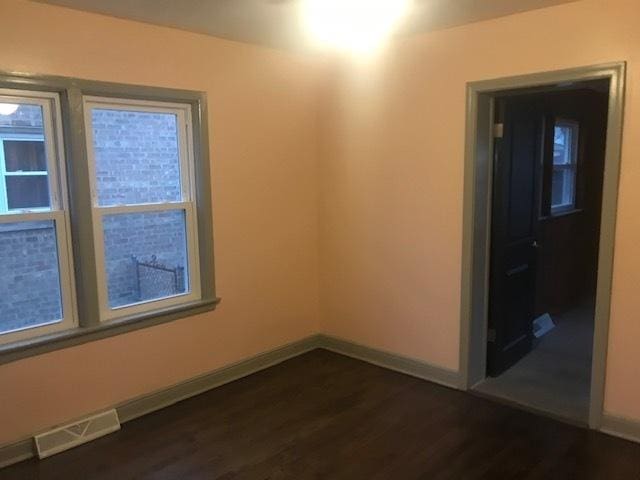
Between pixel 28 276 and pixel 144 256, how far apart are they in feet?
2.29

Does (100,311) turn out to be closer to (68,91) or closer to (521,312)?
(68,91)

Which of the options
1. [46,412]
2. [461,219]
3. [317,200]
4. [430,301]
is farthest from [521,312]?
[46,412]

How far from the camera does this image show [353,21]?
3.15m

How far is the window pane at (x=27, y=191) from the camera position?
2.81 meters

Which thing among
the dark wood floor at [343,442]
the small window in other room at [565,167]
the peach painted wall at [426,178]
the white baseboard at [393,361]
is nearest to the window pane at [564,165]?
the small window in other room at [565,167]

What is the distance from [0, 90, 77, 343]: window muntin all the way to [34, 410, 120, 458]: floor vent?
0.57m

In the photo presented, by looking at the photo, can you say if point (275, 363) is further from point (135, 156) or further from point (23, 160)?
point (23, 160)

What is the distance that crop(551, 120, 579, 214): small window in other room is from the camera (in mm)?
5277

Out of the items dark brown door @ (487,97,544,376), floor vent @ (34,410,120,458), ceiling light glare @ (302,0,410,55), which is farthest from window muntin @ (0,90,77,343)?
dark brown door @ (487,97,544,376)

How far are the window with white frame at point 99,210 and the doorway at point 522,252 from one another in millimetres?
1825

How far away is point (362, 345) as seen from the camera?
4199mm

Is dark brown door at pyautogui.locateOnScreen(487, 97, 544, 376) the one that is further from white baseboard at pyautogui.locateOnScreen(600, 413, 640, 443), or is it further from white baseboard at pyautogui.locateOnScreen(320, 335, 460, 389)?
white baseboard at pyautogui.locateOnScreen(600, 413, 640, 443)

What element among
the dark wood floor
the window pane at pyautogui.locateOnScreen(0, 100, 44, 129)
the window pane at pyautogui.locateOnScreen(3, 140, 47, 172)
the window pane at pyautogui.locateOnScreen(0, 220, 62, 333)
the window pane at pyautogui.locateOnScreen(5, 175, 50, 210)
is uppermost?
the window pane at pyautogui.locateOnScreen(0, 100, 44, 129)

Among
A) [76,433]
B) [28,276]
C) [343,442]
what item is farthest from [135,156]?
[343,442]
